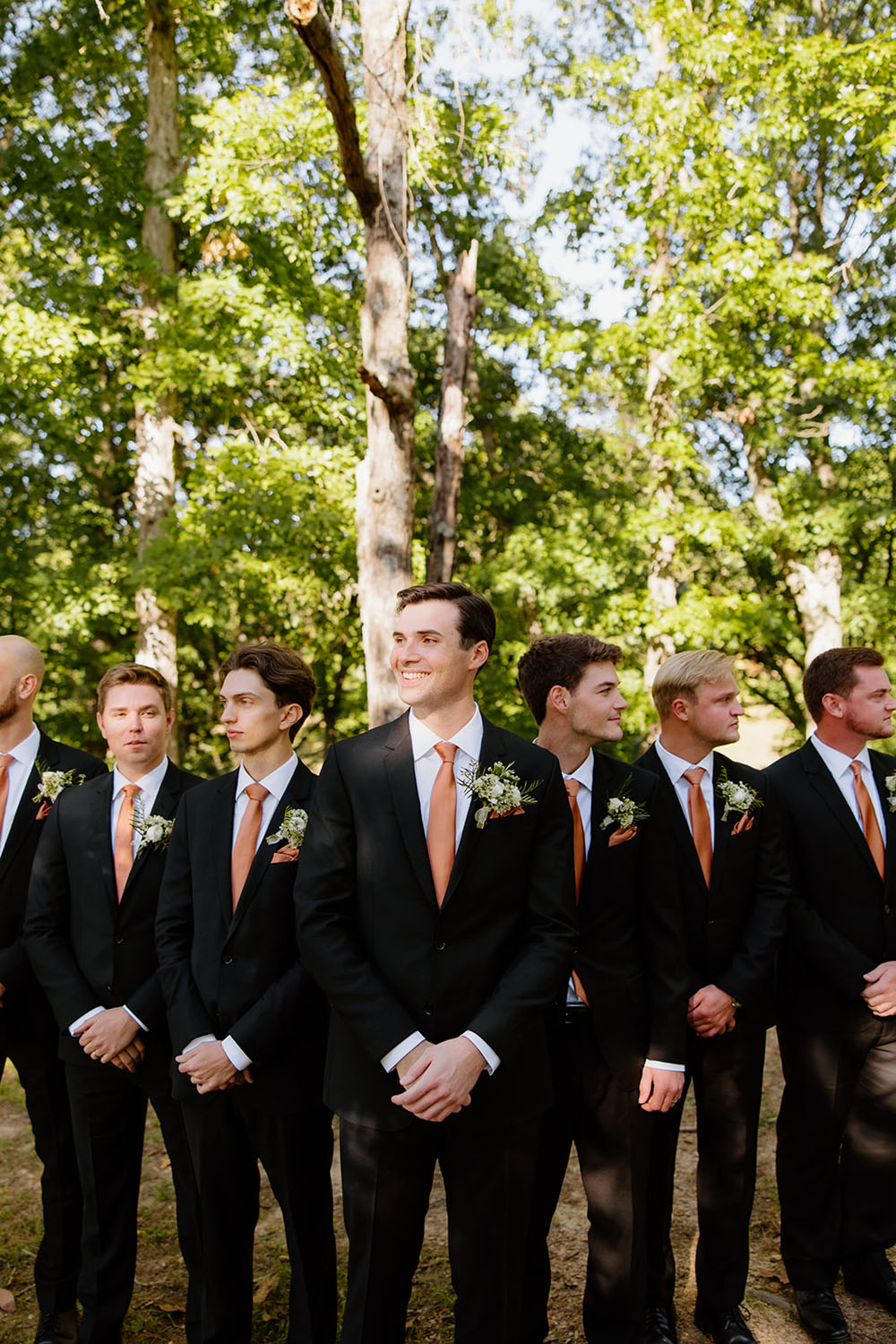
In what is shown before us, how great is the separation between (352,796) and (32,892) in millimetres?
1508

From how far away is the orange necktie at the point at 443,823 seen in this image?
2.78m

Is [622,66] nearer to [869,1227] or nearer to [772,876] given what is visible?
[772,876]

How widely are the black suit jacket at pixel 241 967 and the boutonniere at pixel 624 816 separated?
1055 millimetres

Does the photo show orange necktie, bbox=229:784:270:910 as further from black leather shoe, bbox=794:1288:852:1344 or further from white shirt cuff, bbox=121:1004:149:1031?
black leather shoe, bbox=794:1288:852:1344

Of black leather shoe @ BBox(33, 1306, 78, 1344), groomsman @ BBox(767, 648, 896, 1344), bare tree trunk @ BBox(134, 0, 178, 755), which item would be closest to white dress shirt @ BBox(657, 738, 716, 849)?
groomsman @ BBox(767, 648, 896, 1344)

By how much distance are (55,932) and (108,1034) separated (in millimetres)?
441

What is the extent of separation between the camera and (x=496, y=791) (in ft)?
9.15

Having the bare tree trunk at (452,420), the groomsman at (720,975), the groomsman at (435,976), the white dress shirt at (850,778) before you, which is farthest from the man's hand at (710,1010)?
the bare tree trunk at (452,420)

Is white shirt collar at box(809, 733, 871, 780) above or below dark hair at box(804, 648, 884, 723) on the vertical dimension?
below

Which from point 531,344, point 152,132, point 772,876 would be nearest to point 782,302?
point 531,344

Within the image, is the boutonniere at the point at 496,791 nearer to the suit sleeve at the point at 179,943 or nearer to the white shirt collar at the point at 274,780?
the white shirt collar at the point at 274,780

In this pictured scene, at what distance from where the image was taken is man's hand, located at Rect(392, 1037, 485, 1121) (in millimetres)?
2564

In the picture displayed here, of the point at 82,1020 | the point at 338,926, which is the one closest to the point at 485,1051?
the point at 338,926

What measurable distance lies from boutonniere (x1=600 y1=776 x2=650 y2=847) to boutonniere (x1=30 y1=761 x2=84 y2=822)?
205 centimetres
